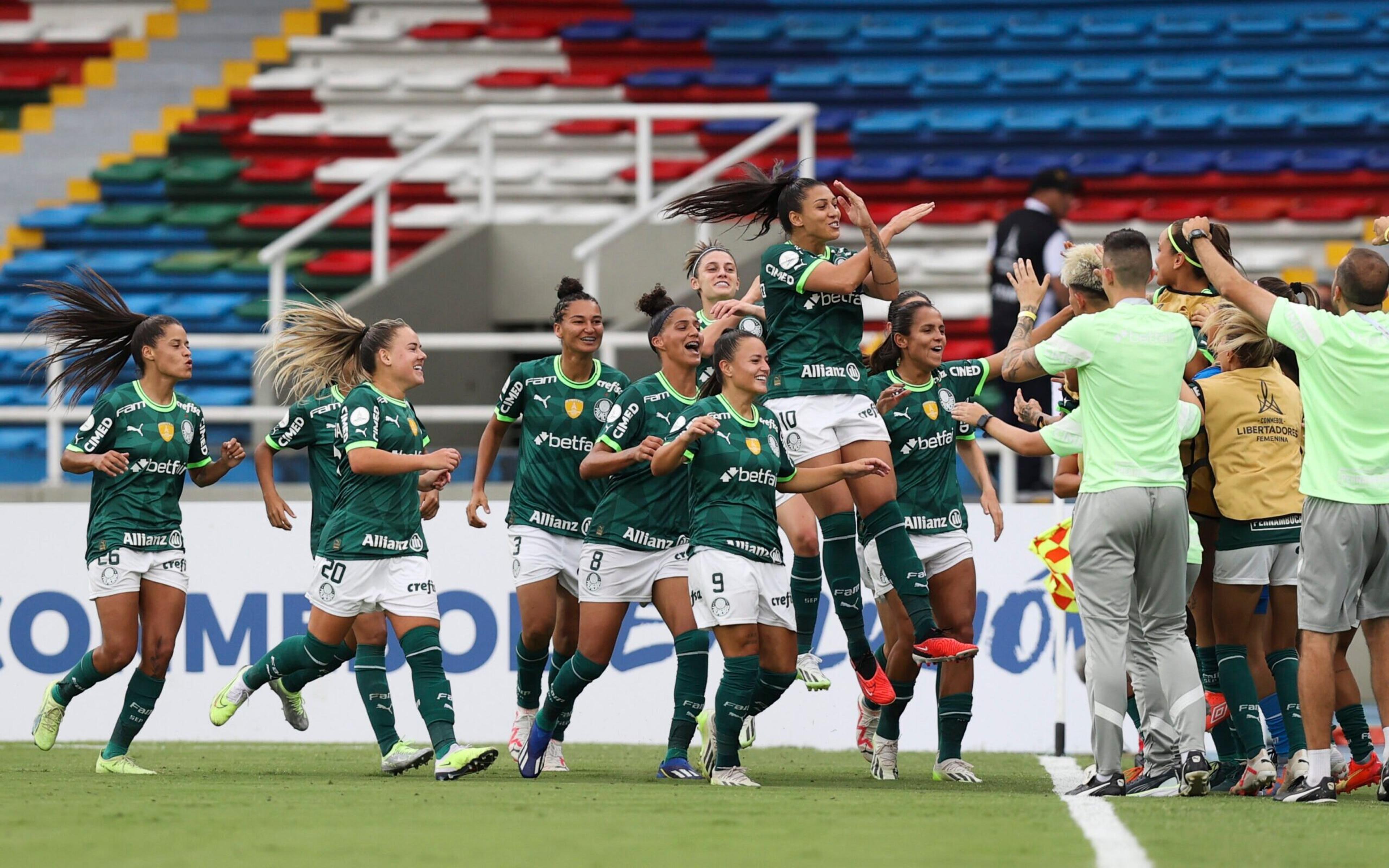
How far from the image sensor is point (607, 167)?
1630 cm

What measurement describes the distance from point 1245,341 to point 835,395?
1.71 meters

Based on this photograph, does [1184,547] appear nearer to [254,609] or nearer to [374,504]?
[374,504]

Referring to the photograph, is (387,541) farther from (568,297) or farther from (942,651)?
(942,651)

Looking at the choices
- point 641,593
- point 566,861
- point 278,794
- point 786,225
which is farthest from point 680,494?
point 566,861

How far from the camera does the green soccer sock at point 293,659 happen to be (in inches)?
305

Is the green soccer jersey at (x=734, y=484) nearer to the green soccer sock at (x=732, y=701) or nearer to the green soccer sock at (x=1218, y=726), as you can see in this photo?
the green soccer sock at (x=732, y=701)

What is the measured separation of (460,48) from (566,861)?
13812mm

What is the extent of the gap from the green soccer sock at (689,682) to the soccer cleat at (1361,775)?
258 centimetres

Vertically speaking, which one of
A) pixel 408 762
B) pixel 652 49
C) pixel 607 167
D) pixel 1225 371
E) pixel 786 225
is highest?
pixel 652 49

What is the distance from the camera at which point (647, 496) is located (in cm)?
778

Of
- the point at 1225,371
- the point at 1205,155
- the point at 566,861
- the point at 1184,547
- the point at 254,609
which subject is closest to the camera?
the point at 566,861

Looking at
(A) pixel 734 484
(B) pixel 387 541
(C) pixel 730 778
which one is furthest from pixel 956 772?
(B) pixel 387 541

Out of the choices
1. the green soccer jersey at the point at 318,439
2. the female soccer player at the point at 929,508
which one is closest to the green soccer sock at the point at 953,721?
the female soccer player at the point at 929,508

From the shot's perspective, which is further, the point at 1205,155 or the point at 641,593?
the point at 1205,155
